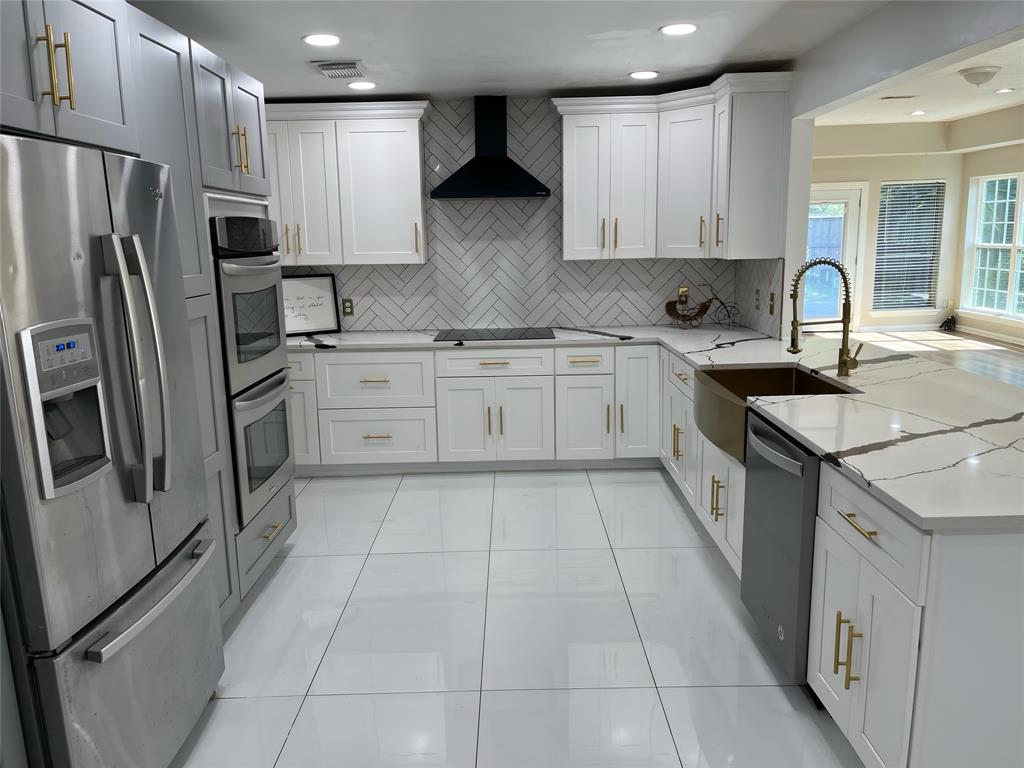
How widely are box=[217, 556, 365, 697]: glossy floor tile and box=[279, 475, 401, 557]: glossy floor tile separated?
141 millimetres

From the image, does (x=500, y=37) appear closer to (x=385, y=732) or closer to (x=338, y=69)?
(x=338, y=69)

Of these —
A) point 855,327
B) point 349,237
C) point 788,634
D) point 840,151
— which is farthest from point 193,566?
point 855,327

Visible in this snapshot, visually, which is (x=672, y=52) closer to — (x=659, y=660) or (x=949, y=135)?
(x=659, y=660)

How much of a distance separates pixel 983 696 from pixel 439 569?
2.15m

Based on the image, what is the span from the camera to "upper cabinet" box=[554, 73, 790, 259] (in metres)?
3.95

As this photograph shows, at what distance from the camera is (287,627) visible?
276 centimetres

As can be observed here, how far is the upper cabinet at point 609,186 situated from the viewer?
14.4 ft

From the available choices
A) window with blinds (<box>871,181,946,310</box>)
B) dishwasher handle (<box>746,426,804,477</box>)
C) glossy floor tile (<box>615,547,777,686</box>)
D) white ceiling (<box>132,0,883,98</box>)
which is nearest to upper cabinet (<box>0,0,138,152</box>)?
white ceiling (<box>132,0,883,98</box>)

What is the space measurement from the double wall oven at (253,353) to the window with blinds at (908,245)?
758 cm

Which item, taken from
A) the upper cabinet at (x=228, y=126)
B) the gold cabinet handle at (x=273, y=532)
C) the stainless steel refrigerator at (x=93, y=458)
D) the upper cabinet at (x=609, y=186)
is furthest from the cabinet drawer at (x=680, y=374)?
the stainless steel refrigerator at (x=93, y=458)

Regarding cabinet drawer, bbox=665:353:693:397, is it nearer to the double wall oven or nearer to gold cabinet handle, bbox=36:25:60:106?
the double wall oven

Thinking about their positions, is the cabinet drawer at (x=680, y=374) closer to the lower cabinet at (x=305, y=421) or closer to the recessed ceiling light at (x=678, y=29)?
the recessed ceiling light at (x=678, y=29)

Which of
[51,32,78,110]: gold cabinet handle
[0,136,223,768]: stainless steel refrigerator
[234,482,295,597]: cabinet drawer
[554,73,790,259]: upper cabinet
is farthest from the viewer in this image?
[554,73,790,259]: upper cabinet

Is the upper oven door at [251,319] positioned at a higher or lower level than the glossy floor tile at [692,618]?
higher
